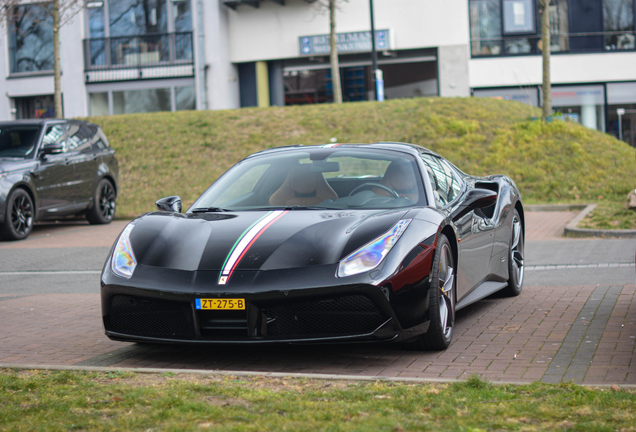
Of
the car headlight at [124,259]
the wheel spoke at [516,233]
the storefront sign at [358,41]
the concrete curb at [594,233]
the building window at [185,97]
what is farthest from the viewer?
the building window at [185,97]

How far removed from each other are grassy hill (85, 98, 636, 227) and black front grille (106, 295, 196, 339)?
11849 millimetres

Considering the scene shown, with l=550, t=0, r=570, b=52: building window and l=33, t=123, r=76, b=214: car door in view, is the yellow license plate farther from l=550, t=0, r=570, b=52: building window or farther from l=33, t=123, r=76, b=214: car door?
l=550, t=0, r=570, b=52: building window

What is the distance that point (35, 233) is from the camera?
14164 mm

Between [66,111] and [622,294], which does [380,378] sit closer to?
[622,294]

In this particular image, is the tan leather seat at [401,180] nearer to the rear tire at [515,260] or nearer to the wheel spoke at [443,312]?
the wheel spoke at [443,312]

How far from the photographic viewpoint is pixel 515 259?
709cm

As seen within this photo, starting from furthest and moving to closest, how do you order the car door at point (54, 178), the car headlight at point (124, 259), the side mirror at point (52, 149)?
the car door at point (54, 178) → the side mirror at point (52, 149) → the car headlight at point (124, 259)

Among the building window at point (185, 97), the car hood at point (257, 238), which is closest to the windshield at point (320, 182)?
the car hood at point (257, 238)

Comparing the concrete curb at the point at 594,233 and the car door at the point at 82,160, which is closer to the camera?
the concrete curb at the point at 594,233

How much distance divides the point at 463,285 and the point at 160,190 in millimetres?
13805

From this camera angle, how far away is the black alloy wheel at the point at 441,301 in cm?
471

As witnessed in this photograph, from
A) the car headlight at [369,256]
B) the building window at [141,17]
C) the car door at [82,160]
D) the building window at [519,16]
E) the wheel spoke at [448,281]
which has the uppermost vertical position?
the building window at [141,17]

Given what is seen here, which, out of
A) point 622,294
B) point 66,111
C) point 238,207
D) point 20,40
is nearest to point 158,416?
point 238,207

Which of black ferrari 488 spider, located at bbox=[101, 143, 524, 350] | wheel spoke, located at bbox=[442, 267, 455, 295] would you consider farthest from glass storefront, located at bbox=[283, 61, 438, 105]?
wheel spoke, located at bbox=[442, 267, 455, 295]
